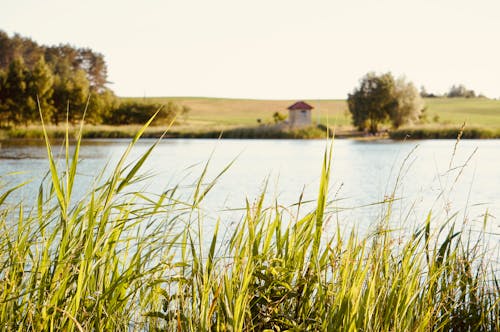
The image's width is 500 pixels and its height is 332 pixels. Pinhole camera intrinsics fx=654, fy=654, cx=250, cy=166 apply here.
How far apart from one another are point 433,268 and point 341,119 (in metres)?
86.2

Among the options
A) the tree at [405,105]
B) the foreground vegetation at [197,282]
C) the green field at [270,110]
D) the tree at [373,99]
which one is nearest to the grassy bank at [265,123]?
the green field at [270,110]

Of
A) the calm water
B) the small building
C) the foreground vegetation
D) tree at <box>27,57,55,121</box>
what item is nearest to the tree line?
tree at <box>27,57,55,121</box>

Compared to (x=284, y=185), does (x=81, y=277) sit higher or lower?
higher

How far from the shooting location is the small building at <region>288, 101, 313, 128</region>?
63.1 metres

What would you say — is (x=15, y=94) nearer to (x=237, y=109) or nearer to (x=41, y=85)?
(x=41, y=85)

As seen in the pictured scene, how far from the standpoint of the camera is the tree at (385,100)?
191 feet

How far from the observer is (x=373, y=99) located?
58.7m

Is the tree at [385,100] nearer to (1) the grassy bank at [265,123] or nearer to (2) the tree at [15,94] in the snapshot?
(1) the grassy bank at [265,123]

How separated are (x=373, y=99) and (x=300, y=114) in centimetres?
810

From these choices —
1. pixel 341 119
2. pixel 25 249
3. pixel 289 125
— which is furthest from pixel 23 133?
pixel 25 249

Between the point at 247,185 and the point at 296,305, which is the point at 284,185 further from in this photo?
the point at 296,305

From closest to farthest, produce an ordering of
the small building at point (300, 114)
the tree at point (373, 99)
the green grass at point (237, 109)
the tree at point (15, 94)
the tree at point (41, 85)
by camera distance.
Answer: the tree at point (41, 85) < the tree at point (15, 94) < the tree at point (373, 99) < the small building at point (300, 114) < the green grass at point (237, 109)

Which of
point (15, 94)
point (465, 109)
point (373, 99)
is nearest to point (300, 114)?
point (373, 99)

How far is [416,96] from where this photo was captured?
59.0 m
